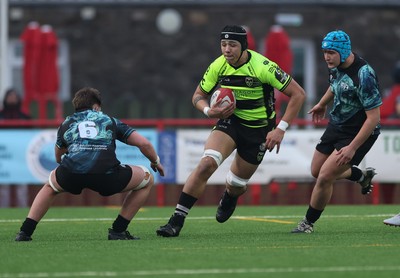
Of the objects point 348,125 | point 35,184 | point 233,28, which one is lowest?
point 35,184

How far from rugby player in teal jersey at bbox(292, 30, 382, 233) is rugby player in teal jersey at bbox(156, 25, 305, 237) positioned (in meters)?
0.39

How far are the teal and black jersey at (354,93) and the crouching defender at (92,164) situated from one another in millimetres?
1842

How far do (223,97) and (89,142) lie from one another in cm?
145

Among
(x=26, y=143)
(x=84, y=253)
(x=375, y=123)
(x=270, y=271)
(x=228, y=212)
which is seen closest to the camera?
(x=270, y=271)

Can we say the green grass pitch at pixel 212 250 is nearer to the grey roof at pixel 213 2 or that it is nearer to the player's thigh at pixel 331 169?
the player's thigh at pixel 331 169

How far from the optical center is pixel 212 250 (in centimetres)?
1055

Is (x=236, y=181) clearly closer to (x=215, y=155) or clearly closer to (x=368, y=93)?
(x=215, y=155)

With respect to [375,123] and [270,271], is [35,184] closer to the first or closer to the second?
[375,123]

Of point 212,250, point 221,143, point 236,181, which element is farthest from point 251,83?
point 212,250

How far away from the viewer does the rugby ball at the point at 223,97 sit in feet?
39.8

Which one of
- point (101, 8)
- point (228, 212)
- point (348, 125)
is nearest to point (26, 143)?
point (228, 212)

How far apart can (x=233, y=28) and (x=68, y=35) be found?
15888 mm

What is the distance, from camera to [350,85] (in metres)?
11.9

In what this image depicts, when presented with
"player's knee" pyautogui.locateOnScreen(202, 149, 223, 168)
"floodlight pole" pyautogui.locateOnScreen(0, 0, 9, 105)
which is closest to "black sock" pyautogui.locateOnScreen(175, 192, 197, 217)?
"player's knee" pyautogui.locateOnScreen(202, 149, 223, 168)
